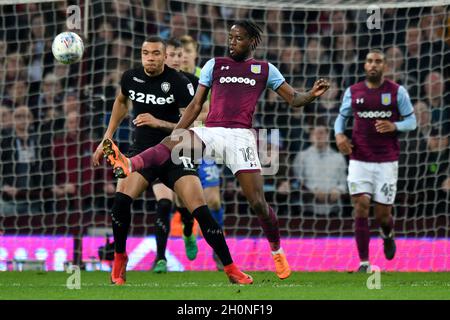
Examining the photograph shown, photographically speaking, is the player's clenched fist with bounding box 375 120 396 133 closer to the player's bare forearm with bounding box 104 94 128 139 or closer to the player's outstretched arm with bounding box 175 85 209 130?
the player's outstretched arm with bounding box 175 85 209 130

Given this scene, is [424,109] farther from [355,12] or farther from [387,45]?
[355,12]

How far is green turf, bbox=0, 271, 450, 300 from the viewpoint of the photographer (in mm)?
6691

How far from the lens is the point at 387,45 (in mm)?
13086

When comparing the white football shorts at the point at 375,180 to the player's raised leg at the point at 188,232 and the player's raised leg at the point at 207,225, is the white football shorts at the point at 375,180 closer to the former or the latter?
the player's raised leg at the point at 188,232

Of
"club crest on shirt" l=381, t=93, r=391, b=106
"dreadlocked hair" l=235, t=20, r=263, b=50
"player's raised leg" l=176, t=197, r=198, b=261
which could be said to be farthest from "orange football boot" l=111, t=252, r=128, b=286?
"club crest on shirt" l=381, t=93, r=391, b=106

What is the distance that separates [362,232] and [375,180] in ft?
2.06

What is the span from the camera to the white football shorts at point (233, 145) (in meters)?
8.01

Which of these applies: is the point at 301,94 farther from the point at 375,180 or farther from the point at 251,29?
the point at 375,180

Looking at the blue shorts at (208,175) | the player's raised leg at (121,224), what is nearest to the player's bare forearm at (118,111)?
the player's raised leg at (121,224)

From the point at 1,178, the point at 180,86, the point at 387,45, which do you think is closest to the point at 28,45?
the point at 1,178

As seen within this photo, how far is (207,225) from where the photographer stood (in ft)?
25.9

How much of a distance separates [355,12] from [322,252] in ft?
13.1

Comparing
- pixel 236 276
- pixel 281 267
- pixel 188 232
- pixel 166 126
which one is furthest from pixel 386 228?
pixel 166 126

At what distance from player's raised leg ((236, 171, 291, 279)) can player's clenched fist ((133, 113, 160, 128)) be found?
0.81 m
